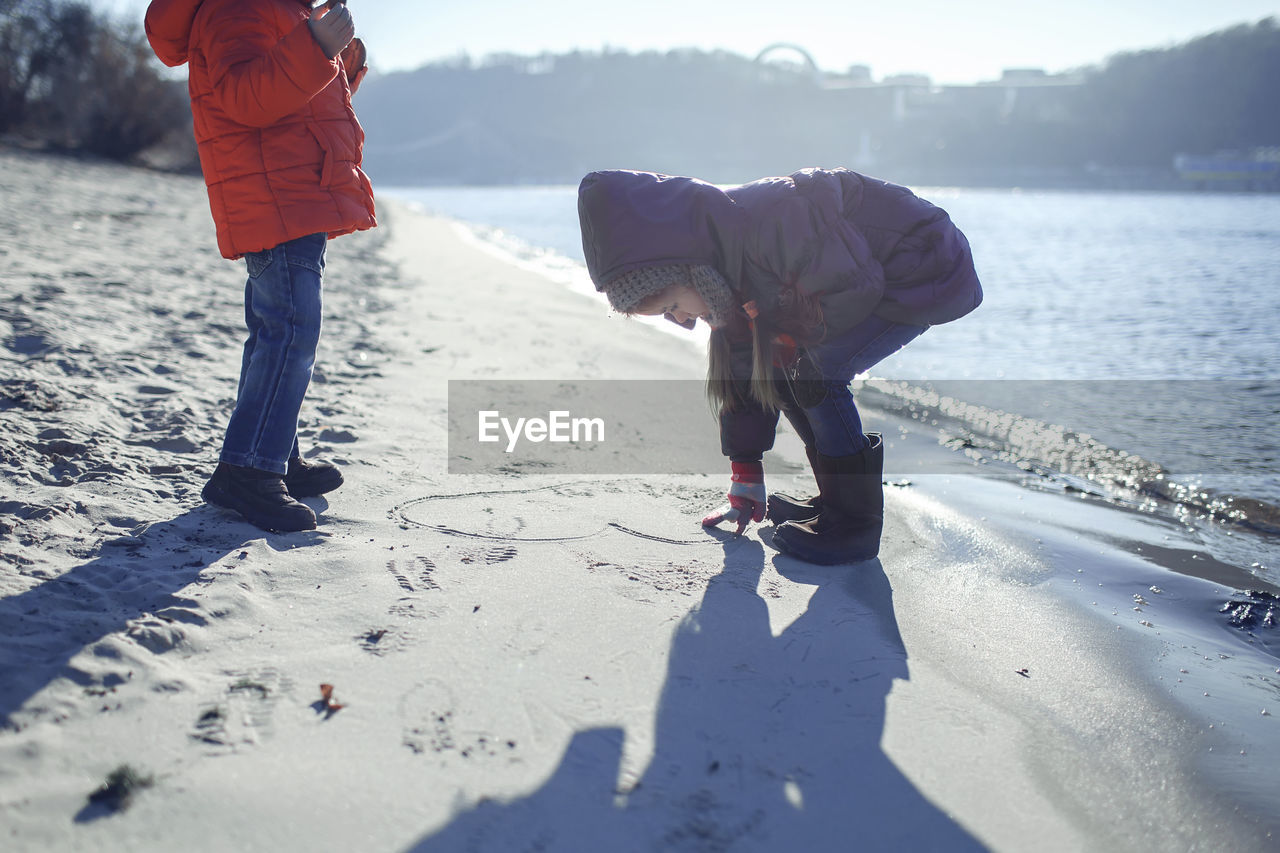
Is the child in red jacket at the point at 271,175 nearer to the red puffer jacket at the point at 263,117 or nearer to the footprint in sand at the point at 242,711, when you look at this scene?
the red puffer jacket at the point at 263,117

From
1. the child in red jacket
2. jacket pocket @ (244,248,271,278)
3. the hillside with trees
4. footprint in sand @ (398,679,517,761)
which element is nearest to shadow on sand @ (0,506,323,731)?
the child in red jacket

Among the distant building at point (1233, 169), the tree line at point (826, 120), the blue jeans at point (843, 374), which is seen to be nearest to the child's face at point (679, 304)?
the blue jeans at point (843, 374)

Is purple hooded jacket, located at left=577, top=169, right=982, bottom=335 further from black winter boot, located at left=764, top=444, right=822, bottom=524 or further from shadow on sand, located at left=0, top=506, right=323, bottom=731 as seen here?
shadow on sand, located at left=0, top=506, right=323, bottom=731

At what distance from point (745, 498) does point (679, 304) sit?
2.13 ft

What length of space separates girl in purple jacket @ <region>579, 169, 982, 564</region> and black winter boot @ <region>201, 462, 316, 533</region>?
0.96 m

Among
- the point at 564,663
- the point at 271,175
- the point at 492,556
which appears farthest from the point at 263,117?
the point at 564,663

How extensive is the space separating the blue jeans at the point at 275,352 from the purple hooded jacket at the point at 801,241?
720 millimetres

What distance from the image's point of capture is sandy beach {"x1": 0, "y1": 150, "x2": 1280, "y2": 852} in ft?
4.07

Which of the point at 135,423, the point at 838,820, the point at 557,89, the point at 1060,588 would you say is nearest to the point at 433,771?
the point at 838,820

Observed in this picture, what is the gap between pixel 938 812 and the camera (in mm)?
1315

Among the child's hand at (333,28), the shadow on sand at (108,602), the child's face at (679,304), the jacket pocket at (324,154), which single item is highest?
the child's hand at (333,28)

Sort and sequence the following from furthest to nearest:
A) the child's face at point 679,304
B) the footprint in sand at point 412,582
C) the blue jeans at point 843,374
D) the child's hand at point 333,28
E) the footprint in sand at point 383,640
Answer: the blue jeans at point 843,374 < the child's face at point 679,304 < the child's hand at point 333,28 < the footprint in sand at point 412,582 < the footprint in sand at point 383,640

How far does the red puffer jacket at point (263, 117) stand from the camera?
192 cm

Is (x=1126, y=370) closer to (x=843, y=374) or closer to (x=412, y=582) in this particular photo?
(x=843, y=374)
